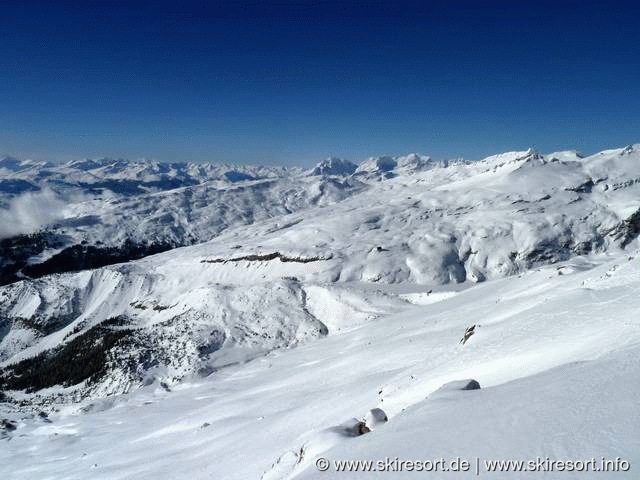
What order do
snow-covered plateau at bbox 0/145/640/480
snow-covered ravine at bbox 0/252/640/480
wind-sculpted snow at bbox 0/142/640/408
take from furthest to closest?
wind-sculpted snow at bbox 0/142/640/408 → snow-covered plateau at bbox 0/145/640/480 → snow-covered ravine at bbox 0/252/640/480

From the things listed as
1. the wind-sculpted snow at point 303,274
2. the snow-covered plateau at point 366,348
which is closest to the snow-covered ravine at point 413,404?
the snow-covered plateau at point 366,348

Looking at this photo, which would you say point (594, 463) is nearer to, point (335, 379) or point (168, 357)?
point (335, 379)

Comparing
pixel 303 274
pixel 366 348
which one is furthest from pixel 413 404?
pixel 303 274

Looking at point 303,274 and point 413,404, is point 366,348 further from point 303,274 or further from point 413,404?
point 303,274

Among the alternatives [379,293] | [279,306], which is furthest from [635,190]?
[279,306]

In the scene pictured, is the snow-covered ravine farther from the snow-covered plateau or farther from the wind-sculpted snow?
the wind-sculpted snow

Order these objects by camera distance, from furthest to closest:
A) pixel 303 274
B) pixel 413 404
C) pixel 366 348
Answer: pixel 303 274 → pixel 366 348 → pixel 413 404

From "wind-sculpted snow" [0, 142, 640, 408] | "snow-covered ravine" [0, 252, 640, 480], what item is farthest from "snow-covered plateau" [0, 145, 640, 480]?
"wind-sculpted snow" [0, 142, 640, 408]
